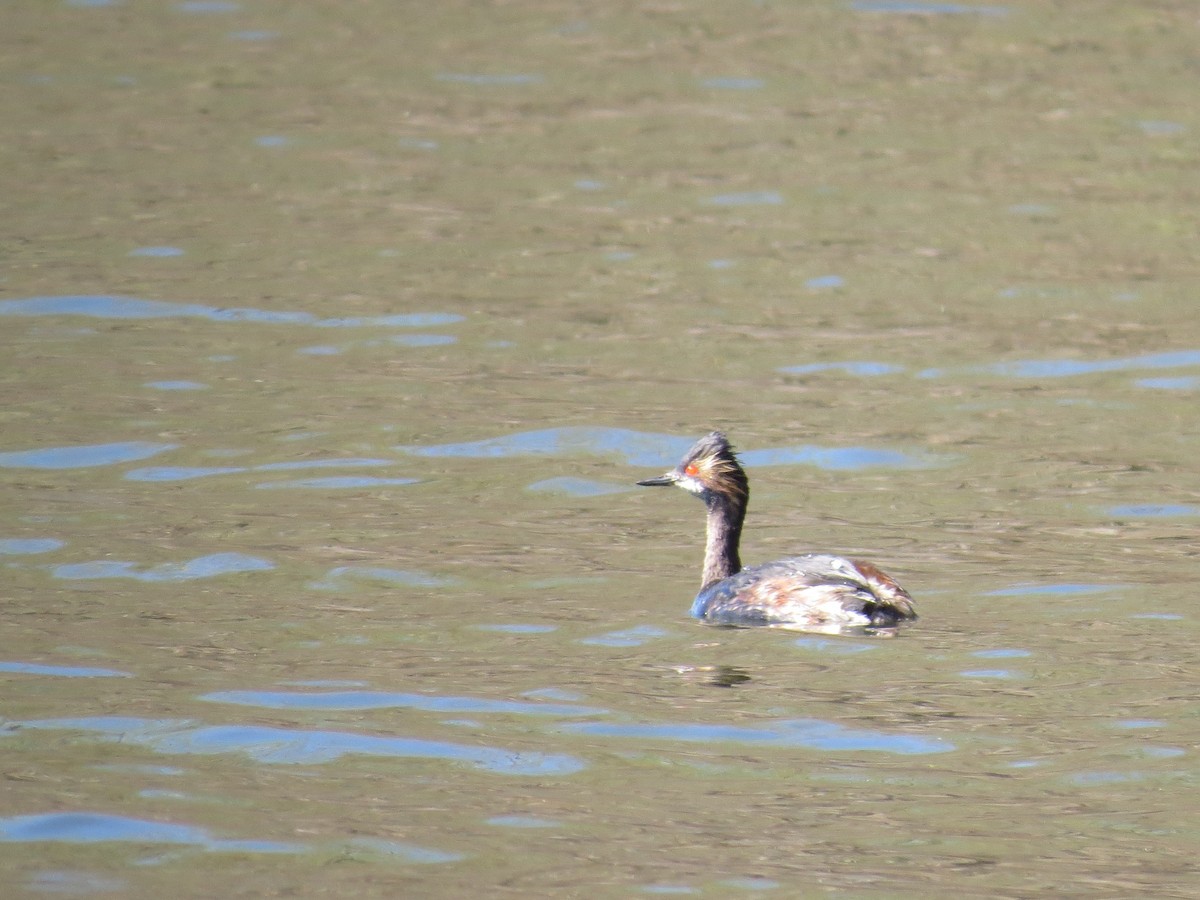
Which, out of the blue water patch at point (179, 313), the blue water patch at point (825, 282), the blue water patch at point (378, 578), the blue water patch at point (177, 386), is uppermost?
the blue water patch at point (825, 282)

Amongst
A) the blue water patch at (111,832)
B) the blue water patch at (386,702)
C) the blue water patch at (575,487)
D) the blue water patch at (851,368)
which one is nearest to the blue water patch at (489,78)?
the blue water patch at (851,368)

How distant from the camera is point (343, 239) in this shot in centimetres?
1723

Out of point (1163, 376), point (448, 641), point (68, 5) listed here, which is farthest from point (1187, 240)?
point (68, 5)

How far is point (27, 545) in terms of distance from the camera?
11.0 m

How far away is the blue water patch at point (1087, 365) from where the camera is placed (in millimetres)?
14352

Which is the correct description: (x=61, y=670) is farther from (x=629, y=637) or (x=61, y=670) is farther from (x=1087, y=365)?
(x=1087, y=365)

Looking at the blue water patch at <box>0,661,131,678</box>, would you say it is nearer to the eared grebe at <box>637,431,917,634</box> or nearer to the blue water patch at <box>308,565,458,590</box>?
the blue water patch at <box>308,565,458,590</box>

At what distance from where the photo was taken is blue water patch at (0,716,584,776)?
7.99 m

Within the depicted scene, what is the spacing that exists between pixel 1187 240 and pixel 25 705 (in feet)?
35.9

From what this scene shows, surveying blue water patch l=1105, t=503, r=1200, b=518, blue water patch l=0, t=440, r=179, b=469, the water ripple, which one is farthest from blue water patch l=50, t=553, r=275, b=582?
blue water patch l=1105, t=503, r=1200, b=518

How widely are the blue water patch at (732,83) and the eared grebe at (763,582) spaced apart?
35.4 ft

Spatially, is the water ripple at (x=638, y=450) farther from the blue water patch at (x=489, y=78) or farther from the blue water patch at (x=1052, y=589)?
the blue water patch at (x=489, y=78)

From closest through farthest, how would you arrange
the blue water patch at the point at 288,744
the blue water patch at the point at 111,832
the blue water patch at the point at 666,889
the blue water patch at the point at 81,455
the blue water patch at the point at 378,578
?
the blue water patch at the point at 666,889 → the blue water patch at the point at 111,832 → the blue water patch at the point at 288,744 → the blue water patch at the point at 378,578 → the blue water patch at the point at 81,455

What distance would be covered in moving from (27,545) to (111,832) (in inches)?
155
